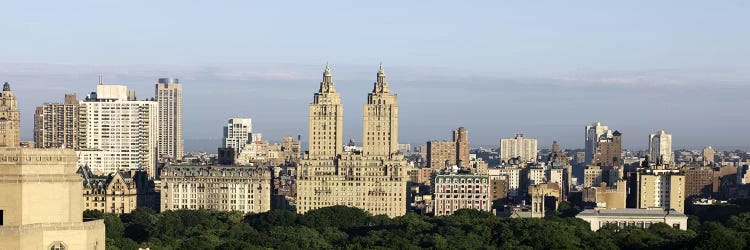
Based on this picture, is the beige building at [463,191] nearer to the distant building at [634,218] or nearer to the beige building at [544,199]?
the beige building at [544,199]

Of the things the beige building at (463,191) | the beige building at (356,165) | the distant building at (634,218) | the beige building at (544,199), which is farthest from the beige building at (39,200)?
the beige building at (463,191)

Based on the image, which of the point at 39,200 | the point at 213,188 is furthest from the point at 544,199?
the point at 39,200

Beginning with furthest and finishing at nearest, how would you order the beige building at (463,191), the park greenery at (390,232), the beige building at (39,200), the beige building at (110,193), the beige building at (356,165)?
1. the beige building at (463,191)
2. the beige building at (356,165)
3. the beige building at (110,193)
4. the park greenery at (390,232)
5. the beige building at (39,200)

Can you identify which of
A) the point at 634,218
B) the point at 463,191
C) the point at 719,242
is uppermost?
the point at 719,242

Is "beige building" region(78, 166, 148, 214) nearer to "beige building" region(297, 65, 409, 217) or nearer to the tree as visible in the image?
"beige building" region(297, 65, 409, 217)

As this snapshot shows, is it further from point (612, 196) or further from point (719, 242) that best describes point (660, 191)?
point (719, 242)

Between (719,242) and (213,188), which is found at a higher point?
(719,242)
